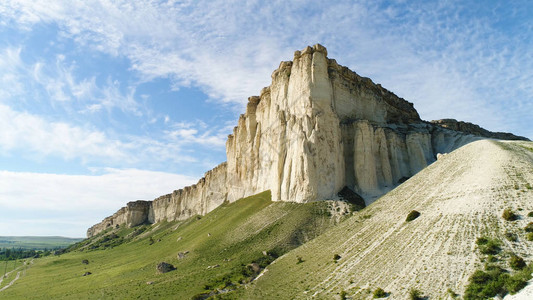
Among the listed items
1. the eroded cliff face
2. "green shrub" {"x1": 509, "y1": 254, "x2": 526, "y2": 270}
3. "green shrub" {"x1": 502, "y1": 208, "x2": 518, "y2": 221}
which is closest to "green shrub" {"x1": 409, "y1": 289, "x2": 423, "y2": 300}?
"green shrub" {"x1": 509, "y1": 254, "x2": 526, "y2": 270}

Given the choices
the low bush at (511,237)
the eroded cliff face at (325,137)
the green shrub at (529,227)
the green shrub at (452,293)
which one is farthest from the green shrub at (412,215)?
the eroded cliff face at (325,137)

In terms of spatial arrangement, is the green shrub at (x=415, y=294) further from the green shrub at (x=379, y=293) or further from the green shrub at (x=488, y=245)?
the green shrub at (x=488, y=245)

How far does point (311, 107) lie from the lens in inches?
2709

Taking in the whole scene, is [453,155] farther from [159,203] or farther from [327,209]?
[159,203]

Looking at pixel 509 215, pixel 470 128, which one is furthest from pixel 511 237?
pixel 470 128

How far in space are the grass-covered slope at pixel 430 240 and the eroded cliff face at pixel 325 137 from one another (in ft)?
56.2

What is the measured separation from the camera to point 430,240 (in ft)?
105

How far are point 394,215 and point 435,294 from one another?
715 inches

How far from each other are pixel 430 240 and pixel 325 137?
3684 centimetres

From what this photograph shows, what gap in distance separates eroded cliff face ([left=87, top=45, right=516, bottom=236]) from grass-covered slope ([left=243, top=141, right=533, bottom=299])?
17125 millimetres

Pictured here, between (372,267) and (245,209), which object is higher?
(245,209)

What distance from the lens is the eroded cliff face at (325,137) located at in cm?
6575

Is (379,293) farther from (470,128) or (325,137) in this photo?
(470,128)

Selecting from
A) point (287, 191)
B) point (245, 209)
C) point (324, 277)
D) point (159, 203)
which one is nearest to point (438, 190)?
point (324, 277)
